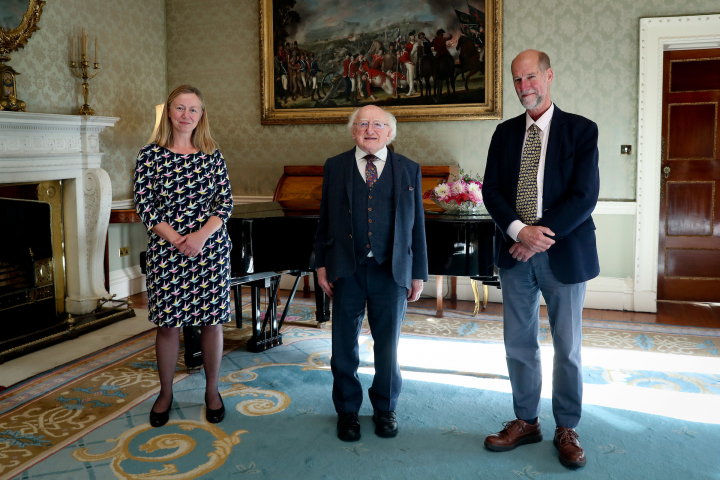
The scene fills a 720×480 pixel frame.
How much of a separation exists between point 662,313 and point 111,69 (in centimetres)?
529

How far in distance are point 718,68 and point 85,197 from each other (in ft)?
17.6

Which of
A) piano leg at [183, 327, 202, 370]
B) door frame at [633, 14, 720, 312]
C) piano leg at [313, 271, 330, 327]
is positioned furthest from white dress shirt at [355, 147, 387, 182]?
door frame at [633, 14, 720, 312]

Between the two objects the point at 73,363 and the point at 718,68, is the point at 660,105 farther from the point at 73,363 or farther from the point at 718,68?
the point at 73,363

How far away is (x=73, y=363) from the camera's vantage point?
3615 mm

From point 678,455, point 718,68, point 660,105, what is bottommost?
point 678,455

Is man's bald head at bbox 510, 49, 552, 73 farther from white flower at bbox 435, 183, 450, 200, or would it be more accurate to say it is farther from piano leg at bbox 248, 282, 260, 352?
piano leg at bbox 248, 282, 260, 352

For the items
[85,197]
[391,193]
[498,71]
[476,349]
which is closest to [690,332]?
[476,349]

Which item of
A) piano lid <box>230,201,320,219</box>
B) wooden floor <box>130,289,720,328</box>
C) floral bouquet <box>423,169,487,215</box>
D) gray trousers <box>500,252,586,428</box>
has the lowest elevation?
wooden floor <box>130,289,720,328</box>

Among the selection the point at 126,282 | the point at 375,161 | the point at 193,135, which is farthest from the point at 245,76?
the point at 375,161

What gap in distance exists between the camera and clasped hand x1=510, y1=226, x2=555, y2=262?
2.22 metres

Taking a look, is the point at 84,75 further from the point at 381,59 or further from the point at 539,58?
the point at 539,58

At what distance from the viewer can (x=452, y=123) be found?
17.5 ft

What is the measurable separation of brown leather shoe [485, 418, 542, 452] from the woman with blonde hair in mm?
1293

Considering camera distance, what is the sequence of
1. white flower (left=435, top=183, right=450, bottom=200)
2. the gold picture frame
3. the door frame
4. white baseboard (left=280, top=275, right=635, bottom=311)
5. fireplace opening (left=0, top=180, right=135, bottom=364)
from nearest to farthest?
white flower (left=435, top=183, right=450, bottom=200) → fireplace opening (left=0, top=180, right=135, bottom=364) → the gold picture frame → the door frame → white baseboard (left=280, top=275, right=635, bottom=311)
